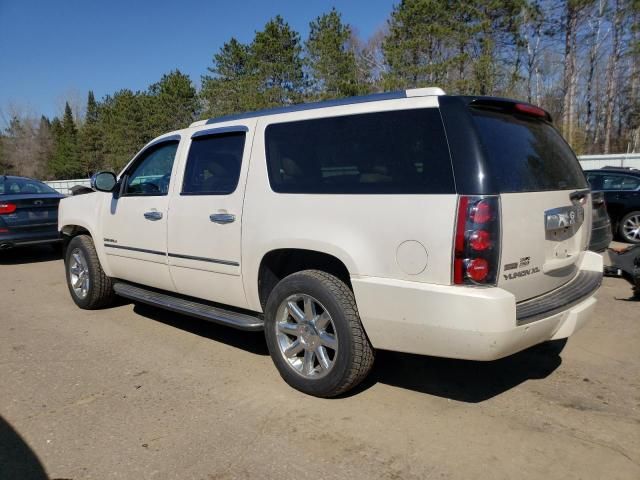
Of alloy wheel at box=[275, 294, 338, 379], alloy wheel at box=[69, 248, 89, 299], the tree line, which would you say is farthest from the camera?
the tree line

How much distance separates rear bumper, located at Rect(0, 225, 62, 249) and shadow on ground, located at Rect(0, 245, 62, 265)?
2.49 feet

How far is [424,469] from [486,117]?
81.1 inches

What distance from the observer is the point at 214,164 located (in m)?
4.43

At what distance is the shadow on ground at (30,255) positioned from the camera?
395 inches

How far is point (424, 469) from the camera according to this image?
9.18 ft

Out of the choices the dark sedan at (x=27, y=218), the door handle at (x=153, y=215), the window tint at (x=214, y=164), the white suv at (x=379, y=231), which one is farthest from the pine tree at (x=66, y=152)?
the white suv at (x=379, y=231)

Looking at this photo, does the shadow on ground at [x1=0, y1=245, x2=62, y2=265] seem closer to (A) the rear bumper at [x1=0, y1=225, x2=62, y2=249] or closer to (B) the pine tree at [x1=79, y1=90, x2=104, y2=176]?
(A) the rear bumper at [x1=0, y1=225, x2=62, y2=249]

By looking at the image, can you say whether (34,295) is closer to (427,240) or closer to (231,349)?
(231,349)

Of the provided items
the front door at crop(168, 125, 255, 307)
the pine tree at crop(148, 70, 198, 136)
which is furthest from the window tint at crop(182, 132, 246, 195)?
the pine tree at crop(148, 70, 198, 136)

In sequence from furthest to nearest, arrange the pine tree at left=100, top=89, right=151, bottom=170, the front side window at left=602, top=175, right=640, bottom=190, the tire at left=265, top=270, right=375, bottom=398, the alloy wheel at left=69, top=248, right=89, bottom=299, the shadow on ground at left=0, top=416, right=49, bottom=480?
the pine tree at left=100, top=89, right=151, bottom=170
the front side window at left=602, top=175, right=640, bottom=190
the alloy wheel at left=69, top=248, right=89, bottom=299
the tire at left=265, top=270, right=375, bottom=398
the shadow on ground at left=0, top=416, right=49, bottom=480

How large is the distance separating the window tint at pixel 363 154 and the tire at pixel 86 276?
9.36 feet

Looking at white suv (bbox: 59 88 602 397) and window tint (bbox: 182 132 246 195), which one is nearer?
white suv (bbox: 59 88 602 397)

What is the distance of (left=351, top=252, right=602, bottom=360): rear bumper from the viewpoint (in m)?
2.89

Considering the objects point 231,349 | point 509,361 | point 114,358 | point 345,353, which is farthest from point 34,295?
point 509,361
